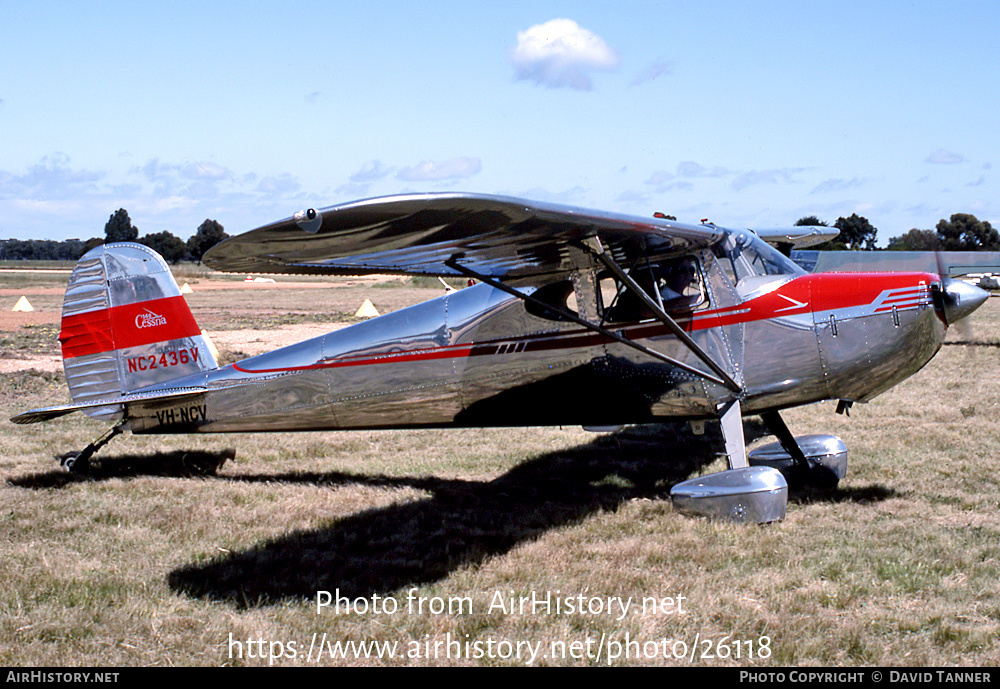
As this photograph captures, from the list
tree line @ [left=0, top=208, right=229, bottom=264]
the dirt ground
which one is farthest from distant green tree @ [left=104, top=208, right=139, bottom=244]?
the dirt ground

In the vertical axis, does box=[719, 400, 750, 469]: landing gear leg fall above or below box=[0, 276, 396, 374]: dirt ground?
below

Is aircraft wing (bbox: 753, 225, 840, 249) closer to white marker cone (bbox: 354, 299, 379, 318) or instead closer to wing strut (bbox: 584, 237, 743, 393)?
wing strut (bbox: 584, 237, 743, 393)

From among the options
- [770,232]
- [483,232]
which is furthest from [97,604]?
[770,232]

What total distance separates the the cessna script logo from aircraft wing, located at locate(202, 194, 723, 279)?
8.77 ft

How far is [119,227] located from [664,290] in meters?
121

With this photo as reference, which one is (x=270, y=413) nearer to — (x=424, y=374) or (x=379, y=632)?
(x=424, y=374)

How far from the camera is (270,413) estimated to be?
23.0ft

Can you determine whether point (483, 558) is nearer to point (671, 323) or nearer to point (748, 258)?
point (671, 323)

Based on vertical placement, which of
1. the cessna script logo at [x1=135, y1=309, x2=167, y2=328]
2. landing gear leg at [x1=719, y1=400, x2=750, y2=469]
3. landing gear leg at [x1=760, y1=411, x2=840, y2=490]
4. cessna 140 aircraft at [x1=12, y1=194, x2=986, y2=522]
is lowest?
landing gear leg at [x1=760, y1=411, x2=840, y2=490]

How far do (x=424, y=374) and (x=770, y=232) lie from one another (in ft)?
17.2

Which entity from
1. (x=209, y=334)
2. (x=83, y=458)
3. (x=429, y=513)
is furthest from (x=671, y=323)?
(x=209, y=334)

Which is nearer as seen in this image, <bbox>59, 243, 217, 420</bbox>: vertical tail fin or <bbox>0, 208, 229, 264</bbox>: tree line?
<bbox>59, 243, 217, 420</bbox>: vertical tail fin

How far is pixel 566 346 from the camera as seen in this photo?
21.0ft

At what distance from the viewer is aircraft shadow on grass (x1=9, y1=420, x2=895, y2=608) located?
4793 millimetres
